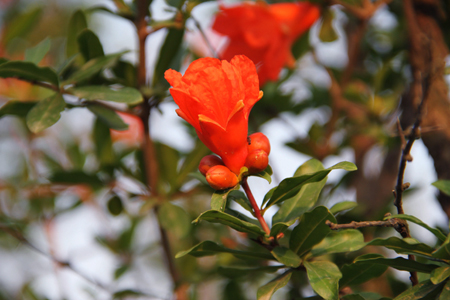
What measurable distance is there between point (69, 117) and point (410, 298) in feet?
6.49

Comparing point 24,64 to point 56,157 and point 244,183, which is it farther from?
point 56,157

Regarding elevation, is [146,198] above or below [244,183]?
below

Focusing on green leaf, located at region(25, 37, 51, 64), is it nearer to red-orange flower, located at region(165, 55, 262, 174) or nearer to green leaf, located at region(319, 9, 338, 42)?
red-orange flower, located at region(165, 55, 262, 174)

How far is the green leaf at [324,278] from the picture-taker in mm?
522

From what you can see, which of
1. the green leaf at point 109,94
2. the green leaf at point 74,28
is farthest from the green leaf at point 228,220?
the green leaf at point 74,28

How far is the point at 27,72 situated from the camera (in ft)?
2.27

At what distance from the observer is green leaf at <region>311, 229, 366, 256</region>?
606 millimetres

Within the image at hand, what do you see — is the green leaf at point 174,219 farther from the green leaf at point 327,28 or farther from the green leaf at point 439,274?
the green leaf at point 327,28

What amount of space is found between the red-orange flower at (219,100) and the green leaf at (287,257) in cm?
14

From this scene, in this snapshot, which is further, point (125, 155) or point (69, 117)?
point (69, 117)

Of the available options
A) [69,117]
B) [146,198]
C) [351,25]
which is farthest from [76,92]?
[69,117]

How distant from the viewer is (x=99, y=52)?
82cm

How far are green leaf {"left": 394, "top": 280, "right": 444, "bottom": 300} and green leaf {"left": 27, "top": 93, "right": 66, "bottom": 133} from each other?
60 cm

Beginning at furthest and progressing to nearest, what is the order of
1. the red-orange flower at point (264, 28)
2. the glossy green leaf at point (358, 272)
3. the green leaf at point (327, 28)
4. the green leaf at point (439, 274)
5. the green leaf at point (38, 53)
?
1. the green leaf at point (327, 28)
2. the red-orange flower at point (264, 28)
3. the green leaf at point (38, 53)
4. the glossy green leaf at point (358, 272)
5. the green leaf at point (439, 274)
